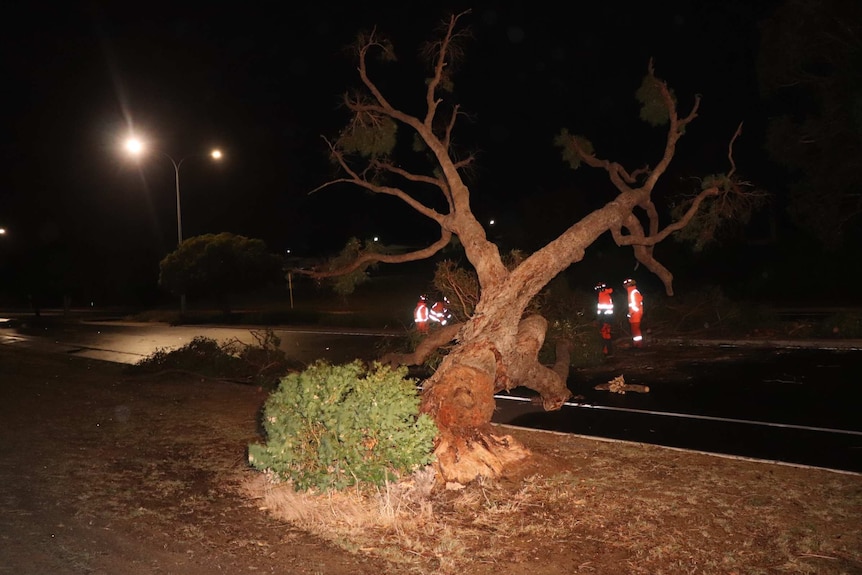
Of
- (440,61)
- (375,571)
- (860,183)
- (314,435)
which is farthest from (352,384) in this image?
(860,183)

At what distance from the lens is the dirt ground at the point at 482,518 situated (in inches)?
Result: 208

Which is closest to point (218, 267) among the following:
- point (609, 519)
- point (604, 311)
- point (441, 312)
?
point (441, 312)

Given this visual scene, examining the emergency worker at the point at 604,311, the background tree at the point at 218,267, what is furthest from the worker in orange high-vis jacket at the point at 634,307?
the background tree at the point at 218,267

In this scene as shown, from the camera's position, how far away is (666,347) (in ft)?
56.3

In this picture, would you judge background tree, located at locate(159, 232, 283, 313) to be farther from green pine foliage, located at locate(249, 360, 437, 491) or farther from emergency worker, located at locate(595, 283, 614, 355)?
green pine foliage, located at locate(249, 360, 437, 491)

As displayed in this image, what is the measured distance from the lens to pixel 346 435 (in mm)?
6348

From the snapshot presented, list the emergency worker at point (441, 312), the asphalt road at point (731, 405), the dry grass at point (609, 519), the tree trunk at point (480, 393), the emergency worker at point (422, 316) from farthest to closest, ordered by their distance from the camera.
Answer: the emergency worker at point (422, 316), the emergency worker at point (441, 312), the asphalt road at point (731, 405), the tree trunk at point (480, 393), the dry grass at point (609, 519)

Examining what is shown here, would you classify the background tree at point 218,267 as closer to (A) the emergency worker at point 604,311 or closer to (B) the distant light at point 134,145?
(B) the distant light at point 134,145

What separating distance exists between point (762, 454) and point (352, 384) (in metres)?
4.38

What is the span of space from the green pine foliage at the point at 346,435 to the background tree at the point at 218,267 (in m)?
32.2

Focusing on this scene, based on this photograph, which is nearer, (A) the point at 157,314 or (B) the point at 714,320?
(B) the point at 714,320

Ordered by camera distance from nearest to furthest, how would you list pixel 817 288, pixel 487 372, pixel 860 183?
pixel 487 372 → pixel 860 183 → pixel 817 288

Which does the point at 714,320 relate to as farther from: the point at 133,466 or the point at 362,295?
the point at 362,295

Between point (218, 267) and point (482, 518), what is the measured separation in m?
33.6
